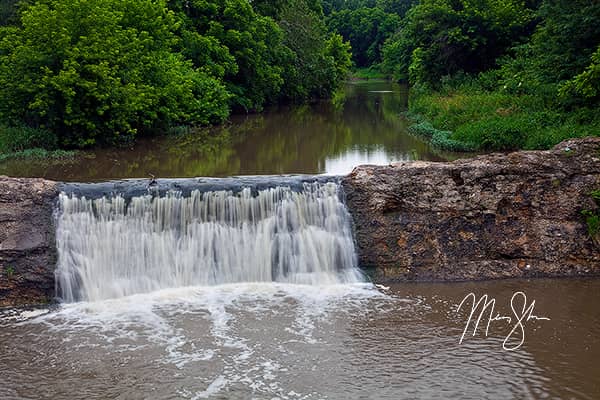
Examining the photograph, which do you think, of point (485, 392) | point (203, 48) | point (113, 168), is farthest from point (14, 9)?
point (485, 392)

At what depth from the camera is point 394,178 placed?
41.2 feet

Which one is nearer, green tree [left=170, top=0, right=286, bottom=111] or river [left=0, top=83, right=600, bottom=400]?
river [left=0, top=83, right=600, bottom=400]

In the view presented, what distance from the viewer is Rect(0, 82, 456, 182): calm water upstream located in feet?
59.4

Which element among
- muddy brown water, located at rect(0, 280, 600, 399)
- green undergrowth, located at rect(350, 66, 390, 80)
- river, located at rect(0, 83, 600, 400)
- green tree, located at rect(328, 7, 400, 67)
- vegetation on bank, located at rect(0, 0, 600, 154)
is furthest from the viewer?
green tree, located at rect(328, 7, 400, 67)

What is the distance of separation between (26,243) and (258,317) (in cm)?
461

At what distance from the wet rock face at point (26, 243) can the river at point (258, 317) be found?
0.25 m

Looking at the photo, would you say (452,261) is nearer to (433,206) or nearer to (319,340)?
(433,206)

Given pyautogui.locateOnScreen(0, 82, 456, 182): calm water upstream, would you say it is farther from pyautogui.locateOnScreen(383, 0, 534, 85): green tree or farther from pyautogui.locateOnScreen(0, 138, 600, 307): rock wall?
pyautogui.locateOnScreen(0, 138, 600, 307): rock wall

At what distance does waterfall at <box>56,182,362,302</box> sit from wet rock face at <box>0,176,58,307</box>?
23 centimetres

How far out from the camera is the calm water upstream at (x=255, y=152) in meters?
18.1

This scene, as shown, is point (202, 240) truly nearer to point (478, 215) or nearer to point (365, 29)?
point (478, 215)

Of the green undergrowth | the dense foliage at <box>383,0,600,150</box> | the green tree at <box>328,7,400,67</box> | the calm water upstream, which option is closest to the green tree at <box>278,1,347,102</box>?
the dense foliage at <box>383,0,600,150</box>

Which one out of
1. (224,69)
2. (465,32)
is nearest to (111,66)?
(224,69)

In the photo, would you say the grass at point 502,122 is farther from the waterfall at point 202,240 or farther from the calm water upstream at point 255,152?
the waterfall at point 202,240
